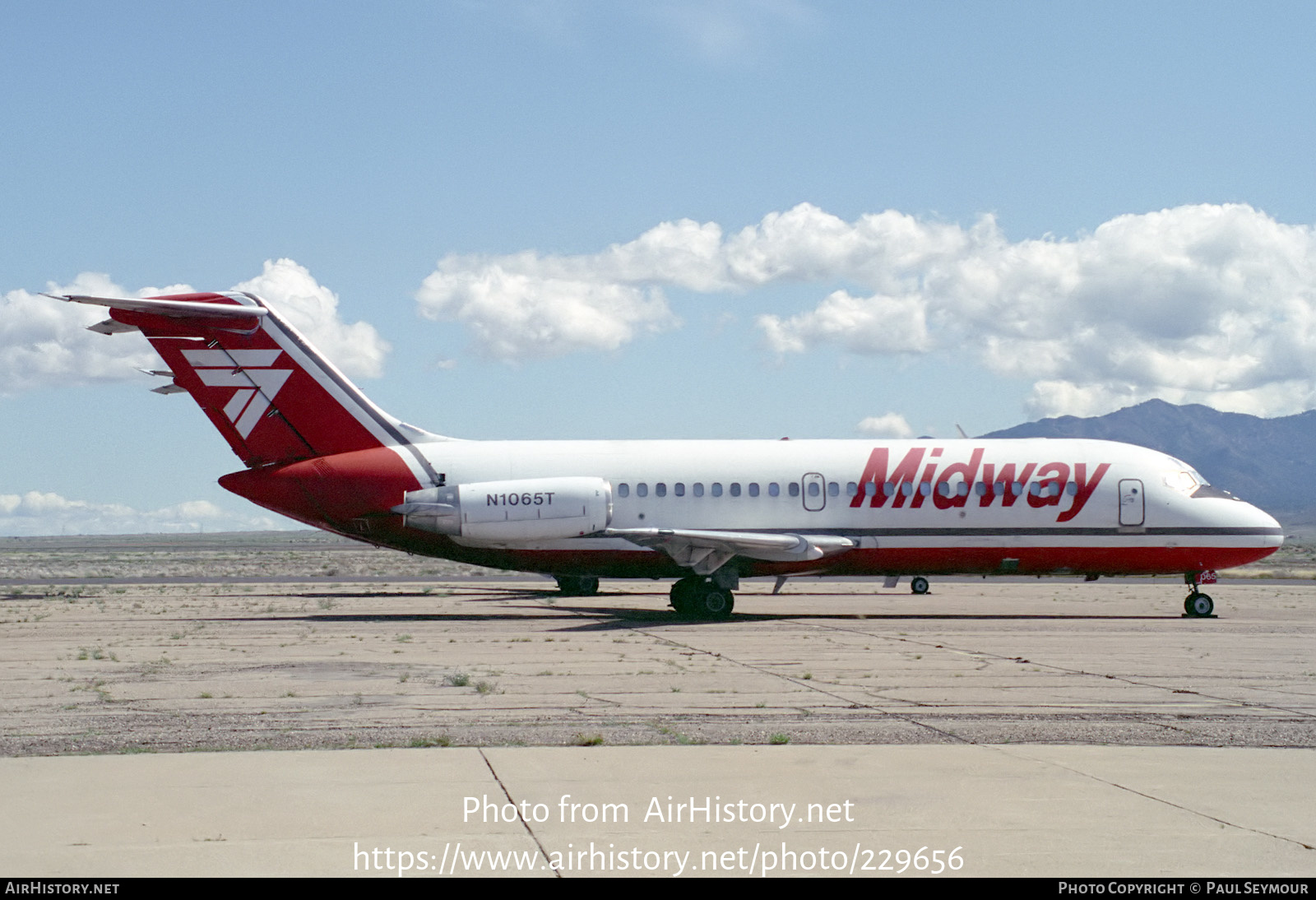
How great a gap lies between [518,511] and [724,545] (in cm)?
443

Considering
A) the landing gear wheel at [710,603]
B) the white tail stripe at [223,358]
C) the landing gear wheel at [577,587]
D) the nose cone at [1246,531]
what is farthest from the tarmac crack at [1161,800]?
the landing gear wheel at [577,587]

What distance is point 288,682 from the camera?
15305 mm

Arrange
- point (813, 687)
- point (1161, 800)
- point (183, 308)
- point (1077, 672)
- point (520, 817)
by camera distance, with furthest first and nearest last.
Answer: point (183, 308) → point (1077, 672) → point (813, 687) → point (1161, 800) → point (520, 817)

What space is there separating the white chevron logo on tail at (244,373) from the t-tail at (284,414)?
0.06ft

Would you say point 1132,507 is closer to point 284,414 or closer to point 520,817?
point 284,414

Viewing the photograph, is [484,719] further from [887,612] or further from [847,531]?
[887,612]

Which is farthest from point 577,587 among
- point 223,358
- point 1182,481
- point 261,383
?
point 1182,481

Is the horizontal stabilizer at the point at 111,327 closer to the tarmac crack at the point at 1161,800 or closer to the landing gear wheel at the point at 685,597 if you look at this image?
the landing gear wheel at the point at 685,597

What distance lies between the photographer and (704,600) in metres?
27.1

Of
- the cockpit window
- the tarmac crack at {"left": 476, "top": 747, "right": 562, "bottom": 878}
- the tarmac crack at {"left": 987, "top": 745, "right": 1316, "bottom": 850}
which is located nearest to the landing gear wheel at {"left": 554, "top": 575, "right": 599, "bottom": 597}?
the cockpit window

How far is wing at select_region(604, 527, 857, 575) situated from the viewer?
26094 millimetres

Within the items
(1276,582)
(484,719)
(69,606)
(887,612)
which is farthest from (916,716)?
(1276,582)

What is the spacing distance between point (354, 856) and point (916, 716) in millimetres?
A: 7071

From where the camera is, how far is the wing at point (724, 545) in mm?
26094
